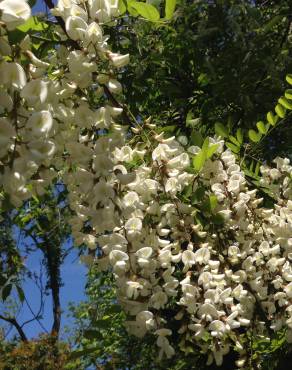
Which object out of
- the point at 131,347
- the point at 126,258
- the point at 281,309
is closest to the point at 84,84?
the point at 126,258

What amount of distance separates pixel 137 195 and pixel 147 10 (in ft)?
1.69

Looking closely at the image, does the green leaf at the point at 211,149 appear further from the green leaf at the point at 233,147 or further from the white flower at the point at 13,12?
the white flower at the point at 13,12

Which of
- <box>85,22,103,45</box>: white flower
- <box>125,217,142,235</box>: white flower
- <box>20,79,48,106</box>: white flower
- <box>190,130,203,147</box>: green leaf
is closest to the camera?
<box>20,79,48,106</box>: white flower

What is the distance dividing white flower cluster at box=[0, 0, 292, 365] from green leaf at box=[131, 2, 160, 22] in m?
0.27

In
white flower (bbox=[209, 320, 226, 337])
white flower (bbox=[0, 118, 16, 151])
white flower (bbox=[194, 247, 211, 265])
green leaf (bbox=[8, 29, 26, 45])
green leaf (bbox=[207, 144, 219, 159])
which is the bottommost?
white flower (bbox=[209, 320, 226, 337])

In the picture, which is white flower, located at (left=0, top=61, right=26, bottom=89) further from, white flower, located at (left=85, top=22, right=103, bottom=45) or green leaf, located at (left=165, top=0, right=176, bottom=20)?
green leaf, located at (left=165, top=0, right=176, bottom=20)

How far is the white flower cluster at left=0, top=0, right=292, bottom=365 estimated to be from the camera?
1.03m

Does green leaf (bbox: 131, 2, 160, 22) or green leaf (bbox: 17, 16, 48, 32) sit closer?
green leaf (bbox: 17, 16, 48, 32)

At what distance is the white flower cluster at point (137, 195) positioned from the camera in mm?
1027

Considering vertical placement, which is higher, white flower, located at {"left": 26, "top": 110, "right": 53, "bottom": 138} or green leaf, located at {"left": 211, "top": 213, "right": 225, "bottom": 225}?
green leaf, located at {"left": 211, "top": 213, "right": 225, "bottom": 225}

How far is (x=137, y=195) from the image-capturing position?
154 cm

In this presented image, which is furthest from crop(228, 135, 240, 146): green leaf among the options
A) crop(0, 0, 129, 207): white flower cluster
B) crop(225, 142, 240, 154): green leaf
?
crop(0, 0, 129, 207): white flower cluster

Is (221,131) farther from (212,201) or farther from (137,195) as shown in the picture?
(137,195)

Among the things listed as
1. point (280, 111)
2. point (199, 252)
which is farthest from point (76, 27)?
point (280, 111)
